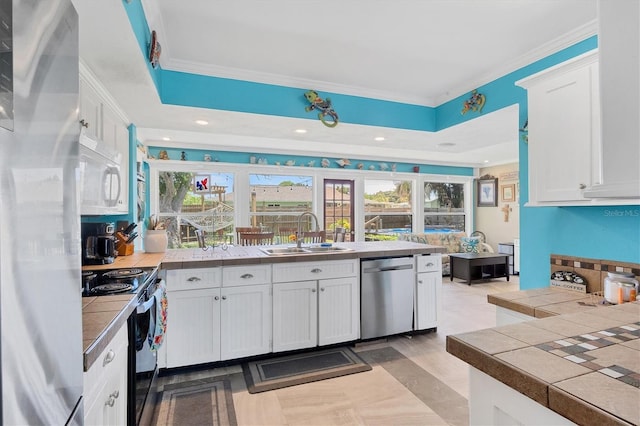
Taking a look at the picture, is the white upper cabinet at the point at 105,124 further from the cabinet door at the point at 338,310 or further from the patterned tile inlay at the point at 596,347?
the patterned tile inlay at the point at 596,347

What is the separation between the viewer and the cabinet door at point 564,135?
69.4 inches

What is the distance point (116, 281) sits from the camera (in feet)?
6.28

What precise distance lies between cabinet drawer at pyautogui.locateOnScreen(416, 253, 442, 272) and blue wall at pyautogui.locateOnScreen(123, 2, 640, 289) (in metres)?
0.85

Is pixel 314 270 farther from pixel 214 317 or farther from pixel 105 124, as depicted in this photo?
pixel 105 124

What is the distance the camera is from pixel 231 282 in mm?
2592

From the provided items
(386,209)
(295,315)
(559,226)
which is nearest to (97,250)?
(295,315)

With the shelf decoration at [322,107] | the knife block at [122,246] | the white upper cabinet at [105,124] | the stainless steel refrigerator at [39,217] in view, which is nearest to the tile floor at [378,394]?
the knife block at [122,246]

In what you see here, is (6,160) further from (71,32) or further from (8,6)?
(71,32)

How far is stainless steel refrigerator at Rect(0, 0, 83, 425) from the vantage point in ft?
1.62

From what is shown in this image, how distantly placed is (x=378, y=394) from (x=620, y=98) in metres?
2.17

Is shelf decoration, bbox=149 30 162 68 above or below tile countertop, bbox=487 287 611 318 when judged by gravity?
above

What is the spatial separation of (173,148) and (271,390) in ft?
14.2

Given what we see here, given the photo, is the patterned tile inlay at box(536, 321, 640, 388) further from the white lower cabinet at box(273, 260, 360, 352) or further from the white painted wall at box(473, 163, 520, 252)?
the white painted wall at box(473, 163, 520, 252)

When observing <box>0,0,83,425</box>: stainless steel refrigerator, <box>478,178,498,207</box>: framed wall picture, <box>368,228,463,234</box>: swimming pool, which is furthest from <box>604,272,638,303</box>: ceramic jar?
<box>478,178,498,207</box>: framed wall picture
